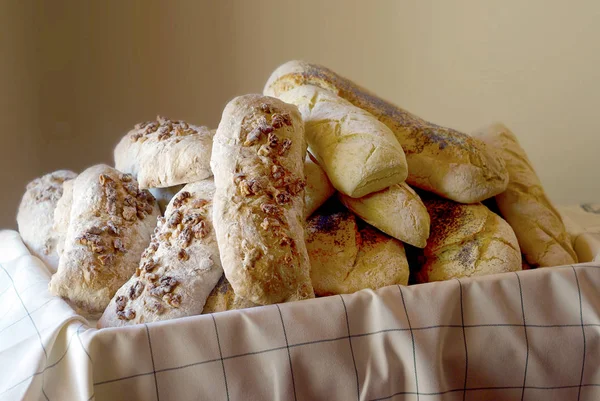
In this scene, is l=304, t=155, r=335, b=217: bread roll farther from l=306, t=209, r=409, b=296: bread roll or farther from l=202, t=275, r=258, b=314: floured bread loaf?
l=202, t=275, r=258, b=314: floured bread loaf

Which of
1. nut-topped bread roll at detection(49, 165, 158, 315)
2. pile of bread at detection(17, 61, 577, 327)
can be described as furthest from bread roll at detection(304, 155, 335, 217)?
nut-topped bread roll at detection(49, 165, 158, 315)

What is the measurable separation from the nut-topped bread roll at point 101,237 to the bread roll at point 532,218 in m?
0.70

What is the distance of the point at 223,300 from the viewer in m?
0.93

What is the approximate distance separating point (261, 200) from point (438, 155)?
0.40 metres

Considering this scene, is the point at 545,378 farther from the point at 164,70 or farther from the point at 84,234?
the point at 164,70

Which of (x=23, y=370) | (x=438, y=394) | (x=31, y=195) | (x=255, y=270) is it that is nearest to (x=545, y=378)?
(x=438, y=394)

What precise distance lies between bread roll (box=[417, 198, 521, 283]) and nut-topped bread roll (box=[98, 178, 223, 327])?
389mm

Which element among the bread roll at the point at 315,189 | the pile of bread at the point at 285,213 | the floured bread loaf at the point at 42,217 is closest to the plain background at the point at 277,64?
the floured bread loaf at the point at 42,217

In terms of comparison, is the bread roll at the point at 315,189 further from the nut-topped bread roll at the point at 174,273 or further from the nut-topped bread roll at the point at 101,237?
the nut-topped bread roll at the point at 101,237

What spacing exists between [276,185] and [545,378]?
0.51 m

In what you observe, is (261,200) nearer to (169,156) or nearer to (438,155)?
(169,156)

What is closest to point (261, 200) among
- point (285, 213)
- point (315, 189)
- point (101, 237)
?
point (285, 213)

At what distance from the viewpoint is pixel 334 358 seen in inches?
32.9

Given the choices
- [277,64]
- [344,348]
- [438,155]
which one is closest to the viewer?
[344,348]
